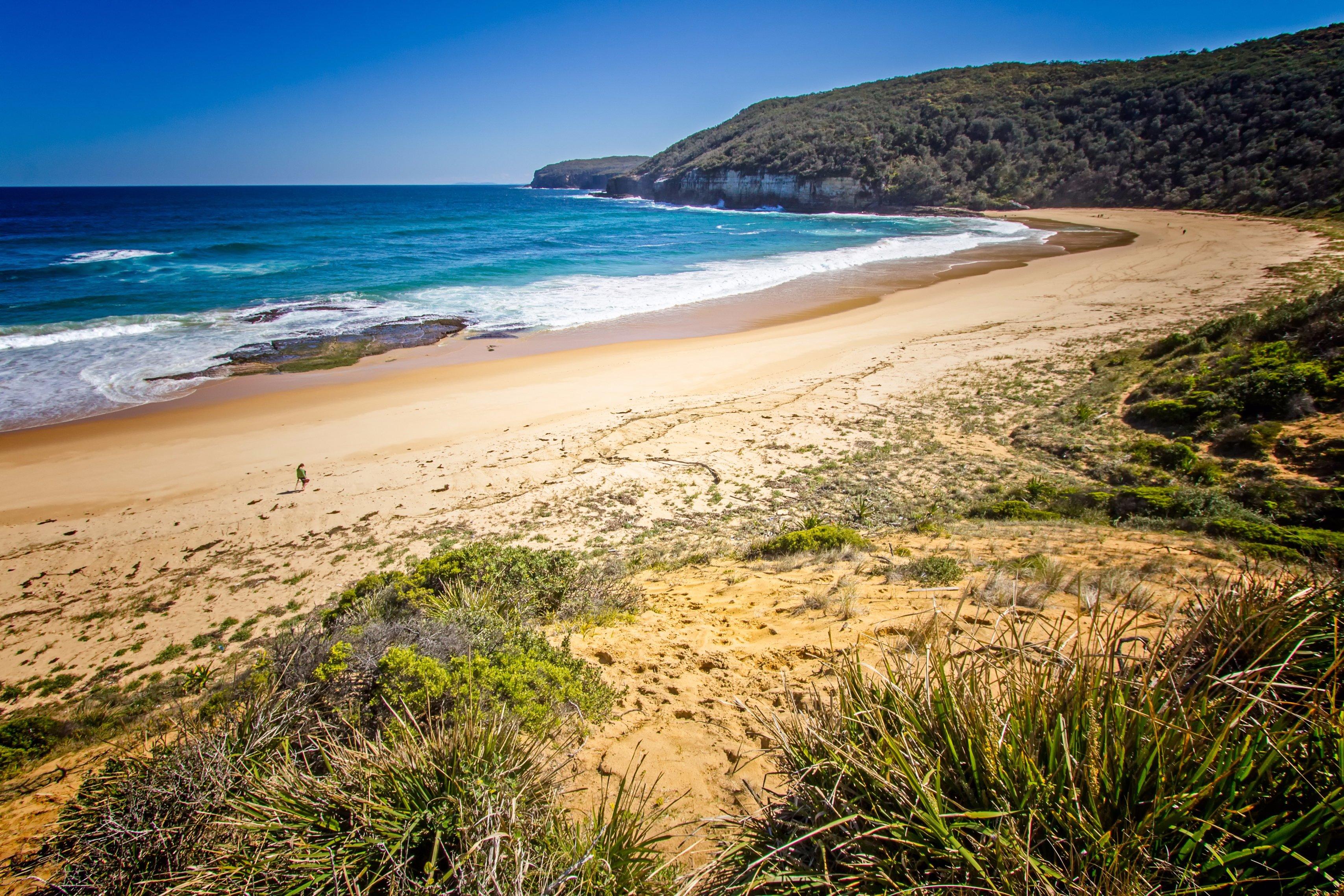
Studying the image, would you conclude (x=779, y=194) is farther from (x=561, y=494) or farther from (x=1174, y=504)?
(x=1174, y=504)

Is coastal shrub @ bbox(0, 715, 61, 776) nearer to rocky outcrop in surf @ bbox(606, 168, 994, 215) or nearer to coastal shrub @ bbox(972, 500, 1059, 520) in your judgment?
coastal shrub @ bbox(972, 500, 1059, 520)

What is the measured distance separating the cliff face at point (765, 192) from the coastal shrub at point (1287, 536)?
8331cm

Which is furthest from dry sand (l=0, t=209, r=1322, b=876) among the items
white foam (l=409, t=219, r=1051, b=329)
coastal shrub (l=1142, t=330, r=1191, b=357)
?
white foam (l=409, t=219, r=1051, b=329)

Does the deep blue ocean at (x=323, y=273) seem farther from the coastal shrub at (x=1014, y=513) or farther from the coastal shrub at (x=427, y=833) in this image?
the coastal shrub at (x=1014, y=513)

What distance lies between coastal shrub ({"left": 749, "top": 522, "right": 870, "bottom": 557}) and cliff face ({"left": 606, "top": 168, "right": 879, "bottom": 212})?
275 feet

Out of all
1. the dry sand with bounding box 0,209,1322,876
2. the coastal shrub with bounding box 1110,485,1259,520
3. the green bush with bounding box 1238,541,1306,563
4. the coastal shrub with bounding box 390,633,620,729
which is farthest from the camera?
the coastal shrub with bounding box 1110,485,1259,520

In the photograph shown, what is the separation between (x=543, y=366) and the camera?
57.3 feet

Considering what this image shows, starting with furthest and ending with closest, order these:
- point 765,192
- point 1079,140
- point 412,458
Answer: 1. point 765,192
2. point 1079,140
3. point 412,458

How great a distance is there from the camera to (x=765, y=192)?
89312 millimetres

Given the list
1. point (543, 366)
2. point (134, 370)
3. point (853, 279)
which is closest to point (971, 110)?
point (853, 279)

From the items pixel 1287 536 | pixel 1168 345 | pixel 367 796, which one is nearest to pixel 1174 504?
pixel 1287 536

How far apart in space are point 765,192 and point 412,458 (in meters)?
90.0

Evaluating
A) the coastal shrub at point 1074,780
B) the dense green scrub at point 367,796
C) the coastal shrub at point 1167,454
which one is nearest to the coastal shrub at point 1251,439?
the coastal shrub at point 1167,454

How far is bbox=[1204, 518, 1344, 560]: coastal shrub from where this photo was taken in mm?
4832
